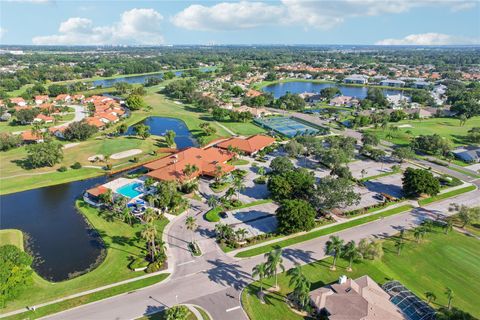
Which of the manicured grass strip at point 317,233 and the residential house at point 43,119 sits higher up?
the residential house at point 43,119

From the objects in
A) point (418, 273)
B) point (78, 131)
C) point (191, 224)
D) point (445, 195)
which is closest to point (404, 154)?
point (445, 195)

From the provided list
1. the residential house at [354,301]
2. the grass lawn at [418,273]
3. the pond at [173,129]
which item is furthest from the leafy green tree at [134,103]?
the residential house at [354,301]

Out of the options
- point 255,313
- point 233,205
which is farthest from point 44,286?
point 233,205

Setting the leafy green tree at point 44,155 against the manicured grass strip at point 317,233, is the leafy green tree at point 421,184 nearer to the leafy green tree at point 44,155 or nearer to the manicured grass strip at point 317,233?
the manicured grass strip at point 317,233

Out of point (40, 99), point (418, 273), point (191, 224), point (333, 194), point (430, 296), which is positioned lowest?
point (418, 273)

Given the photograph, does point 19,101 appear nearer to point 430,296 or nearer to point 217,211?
point 217,211

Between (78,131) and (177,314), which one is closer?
(177,314)

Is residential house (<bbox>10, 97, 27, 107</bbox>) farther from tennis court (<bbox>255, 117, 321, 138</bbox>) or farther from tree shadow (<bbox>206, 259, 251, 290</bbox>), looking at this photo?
tree shadow (<bbox>206, 259, 251, 290</bbox>)

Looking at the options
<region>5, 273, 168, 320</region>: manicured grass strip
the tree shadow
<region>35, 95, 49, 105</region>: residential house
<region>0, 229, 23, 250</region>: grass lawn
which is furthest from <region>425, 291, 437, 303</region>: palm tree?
<region>35, 95, 49, 105</region>: residential house
